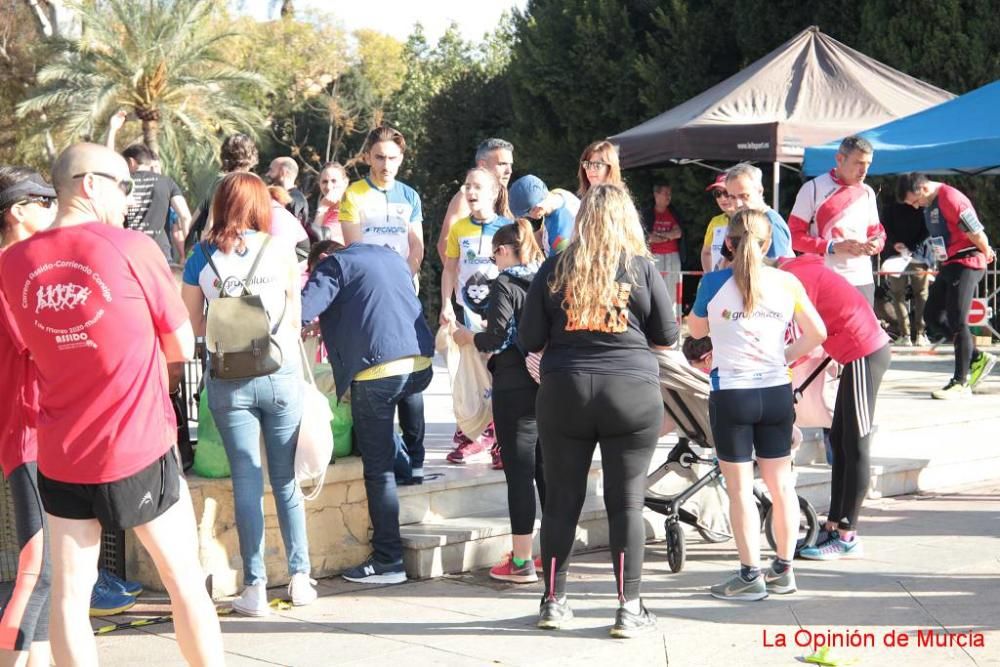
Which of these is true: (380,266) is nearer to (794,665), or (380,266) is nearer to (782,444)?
(782,444)

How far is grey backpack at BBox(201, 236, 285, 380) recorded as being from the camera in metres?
5.64

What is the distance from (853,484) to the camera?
681cm

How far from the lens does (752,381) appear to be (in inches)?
233

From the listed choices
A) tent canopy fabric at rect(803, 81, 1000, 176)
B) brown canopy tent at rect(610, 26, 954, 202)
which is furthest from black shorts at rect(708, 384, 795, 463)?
brown canopy tent at rect(610, 26, 954, 202)

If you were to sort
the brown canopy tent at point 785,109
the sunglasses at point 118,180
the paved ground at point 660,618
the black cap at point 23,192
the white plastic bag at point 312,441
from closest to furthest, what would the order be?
the sunglasses at point 118,180, the black cap at point 23,192, the paved ground at point 660,618, the white plastic bag at point 312,441, the brown canopy tent at point 785,109

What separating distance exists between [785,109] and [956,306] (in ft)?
12.7

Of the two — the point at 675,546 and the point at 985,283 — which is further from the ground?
the point at 985,283

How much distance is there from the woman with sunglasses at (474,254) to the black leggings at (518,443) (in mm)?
976

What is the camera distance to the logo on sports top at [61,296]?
3980mm

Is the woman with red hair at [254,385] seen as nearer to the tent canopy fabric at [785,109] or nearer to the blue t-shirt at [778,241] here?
the blue t-shirt at [778,241]

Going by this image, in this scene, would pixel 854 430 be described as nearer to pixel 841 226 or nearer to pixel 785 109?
pixel 841 226

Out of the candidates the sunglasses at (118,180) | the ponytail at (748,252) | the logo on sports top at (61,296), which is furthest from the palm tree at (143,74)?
the logo on sports top at (61,296)

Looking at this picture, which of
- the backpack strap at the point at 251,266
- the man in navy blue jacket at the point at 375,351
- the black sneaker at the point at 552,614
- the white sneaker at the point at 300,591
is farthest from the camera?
the man in navy blue jacket at the point at 375,351

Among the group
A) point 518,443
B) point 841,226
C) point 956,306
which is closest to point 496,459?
point 518,443
